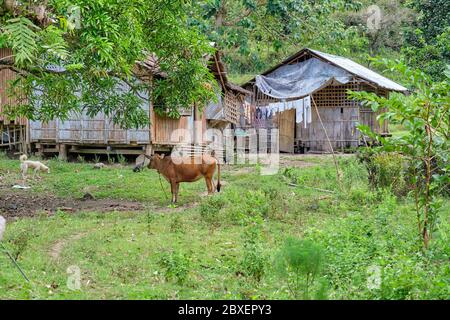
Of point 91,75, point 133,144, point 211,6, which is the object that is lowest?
point 133,144

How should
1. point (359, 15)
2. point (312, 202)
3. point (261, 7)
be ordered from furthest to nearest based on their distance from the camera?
point (359, 15), point (261, 7), point (312, 202)

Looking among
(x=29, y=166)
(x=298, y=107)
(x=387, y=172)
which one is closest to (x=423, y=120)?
(x=387, y=172)

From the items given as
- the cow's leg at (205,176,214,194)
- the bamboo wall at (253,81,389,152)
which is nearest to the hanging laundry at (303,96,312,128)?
the bamboo wall at (253,81,389,152)

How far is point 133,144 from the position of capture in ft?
65.3

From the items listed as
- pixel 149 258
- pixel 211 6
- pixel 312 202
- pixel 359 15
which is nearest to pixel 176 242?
pixel 149 258

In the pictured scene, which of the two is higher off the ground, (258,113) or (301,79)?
(301,79)

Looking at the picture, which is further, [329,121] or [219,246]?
[329,121]

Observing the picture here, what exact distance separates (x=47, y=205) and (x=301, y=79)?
14.4 metres

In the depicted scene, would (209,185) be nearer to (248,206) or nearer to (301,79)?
(248,206)

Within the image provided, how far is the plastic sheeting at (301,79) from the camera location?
25.0 meters

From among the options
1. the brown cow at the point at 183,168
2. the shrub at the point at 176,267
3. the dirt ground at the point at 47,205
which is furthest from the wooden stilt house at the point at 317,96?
the shrub at the point at 176,267

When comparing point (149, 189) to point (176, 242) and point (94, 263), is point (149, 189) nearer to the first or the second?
point (176, 242)

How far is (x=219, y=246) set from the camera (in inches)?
380
